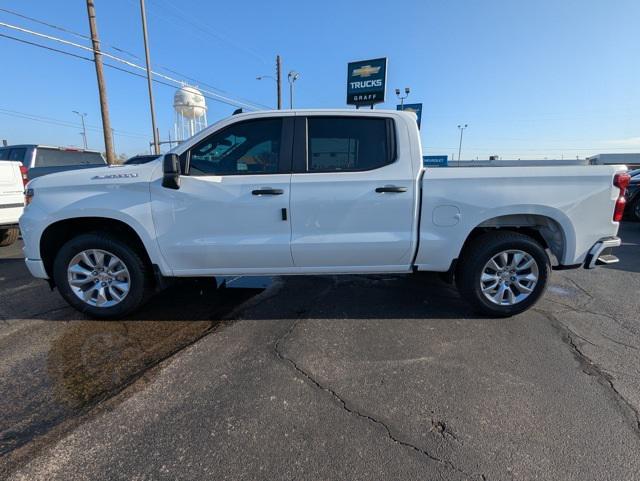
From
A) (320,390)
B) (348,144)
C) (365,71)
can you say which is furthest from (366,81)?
(320,390)

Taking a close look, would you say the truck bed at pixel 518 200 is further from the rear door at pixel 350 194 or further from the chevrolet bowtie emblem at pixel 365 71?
the chevrolet bowtie emblem at pixel 365 71

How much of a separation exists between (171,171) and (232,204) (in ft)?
2.02

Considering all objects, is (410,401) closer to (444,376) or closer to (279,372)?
(444,376)

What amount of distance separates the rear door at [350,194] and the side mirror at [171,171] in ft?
3.52

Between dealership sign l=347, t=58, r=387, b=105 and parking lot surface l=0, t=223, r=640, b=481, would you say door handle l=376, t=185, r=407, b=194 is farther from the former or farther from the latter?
dealership sign l=347, t=58, r=387, b=105

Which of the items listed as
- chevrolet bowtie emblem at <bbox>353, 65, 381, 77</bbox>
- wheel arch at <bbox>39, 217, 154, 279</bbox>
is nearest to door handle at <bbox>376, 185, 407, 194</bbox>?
wheel arch at <bbox>39, 217, 154, 279</bbox>

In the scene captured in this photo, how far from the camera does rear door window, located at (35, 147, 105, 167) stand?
28.2 feet

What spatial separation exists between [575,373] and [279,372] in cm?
230

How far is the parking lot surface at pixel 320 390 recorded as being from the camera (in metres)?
1.88

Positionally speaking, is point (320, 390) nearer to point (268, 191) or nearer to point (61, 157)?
point (268, 191)

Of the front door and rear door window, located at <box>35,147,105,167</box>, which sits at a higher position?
rear door window, located at <box>35,147,105,167</box>

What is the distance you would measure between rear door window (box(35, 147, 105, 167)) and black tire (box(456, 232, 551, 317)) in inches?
395

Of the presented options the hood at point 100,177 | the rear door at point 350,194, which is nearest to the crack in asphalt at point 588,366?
the rear door at point 350,194

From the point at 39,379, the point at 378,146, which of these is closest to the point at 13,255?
the point at 39,379
